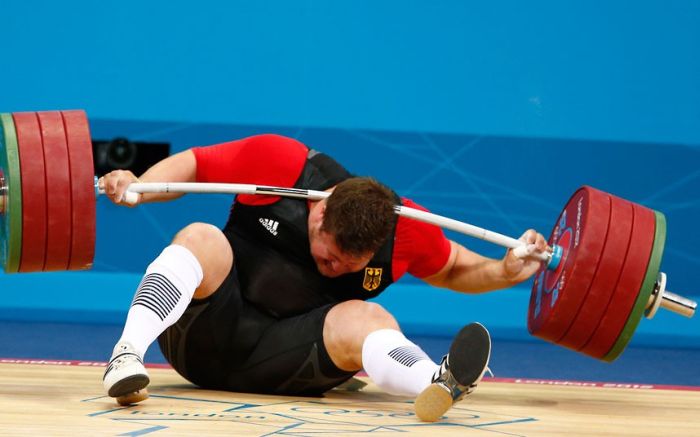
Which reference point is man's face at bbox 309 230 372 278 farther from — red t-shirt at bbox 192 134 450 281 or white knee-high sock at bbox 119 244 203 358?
white knee-high sock at bbox 119 244 203 358

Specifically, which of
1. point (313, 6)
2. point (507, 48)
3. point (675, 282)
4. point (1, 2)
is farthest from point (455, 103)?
point (1, 2)

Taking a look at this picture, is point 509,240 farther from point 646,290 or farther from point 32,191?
point 32,191

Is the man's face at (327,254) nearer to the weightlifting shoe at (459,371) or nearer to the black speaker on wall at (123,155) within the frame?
the weightlifting shoe at (459,371)

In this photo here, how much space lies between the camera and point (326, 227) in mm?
2453

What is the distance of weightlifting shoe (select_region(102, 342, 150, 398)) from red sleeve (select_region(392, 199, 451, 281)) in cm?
76

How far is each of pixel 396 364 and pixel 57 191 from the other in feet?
2.79

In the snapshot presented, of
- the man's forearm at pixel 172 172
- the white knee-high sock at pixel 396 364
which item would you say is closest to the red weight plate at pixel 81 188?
the man's forearm at pixel 172 172

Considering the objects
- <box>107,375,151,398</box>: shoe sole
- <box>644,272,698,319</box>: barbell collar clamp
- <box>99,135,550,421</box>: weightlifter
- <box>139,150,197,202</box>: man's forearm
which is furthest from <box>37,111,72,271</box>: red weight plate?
<box>644,272,698,319</box>: barbell collar clamp

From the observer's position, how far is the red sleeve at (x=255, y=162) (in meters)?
2.74

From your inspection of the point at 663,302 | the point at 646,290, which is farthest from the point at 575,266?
the point at 663,302

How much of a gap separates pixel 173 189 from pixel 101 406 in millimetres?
573

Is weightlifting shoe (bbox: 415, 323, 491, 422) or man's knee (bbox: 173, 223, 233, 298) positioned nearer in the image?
weightlifting shoe (bbox: 415, 323, 491, 422)

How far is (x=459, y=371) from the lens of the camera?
2145 mm

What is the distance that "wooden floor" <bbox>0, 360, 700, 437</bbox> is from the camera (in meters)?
2.09
